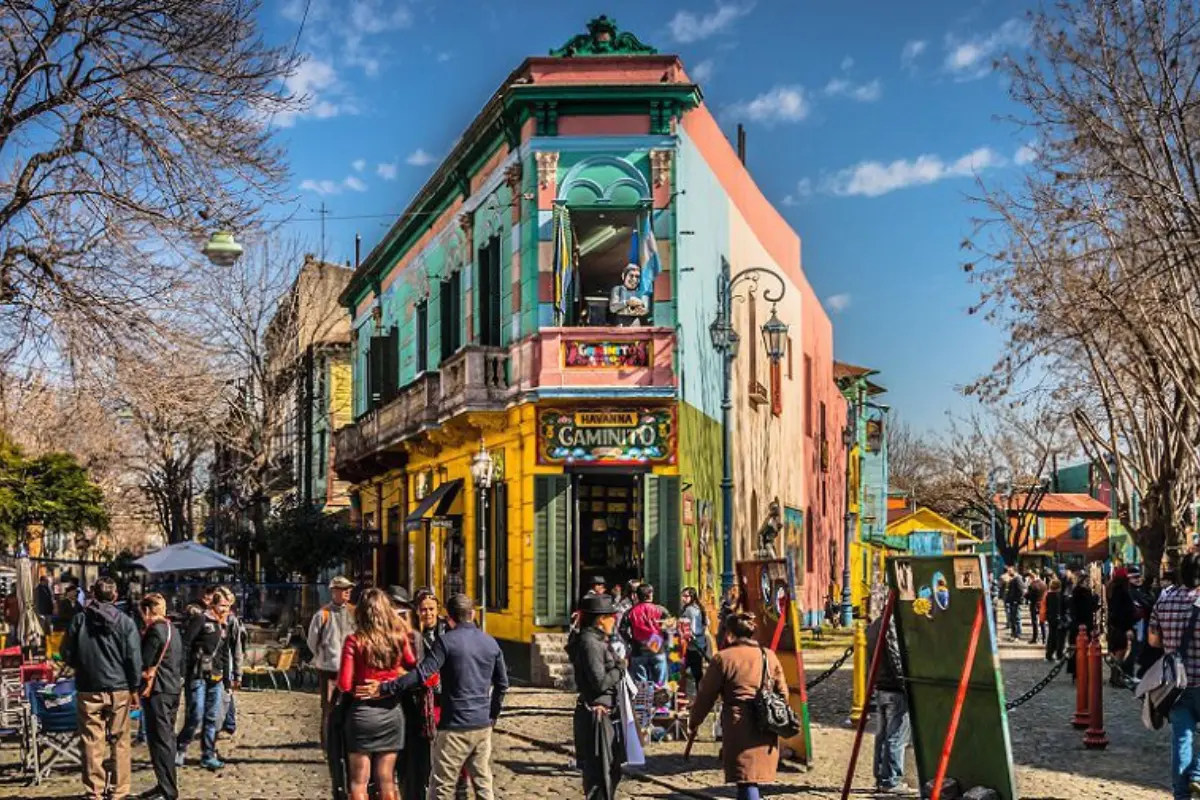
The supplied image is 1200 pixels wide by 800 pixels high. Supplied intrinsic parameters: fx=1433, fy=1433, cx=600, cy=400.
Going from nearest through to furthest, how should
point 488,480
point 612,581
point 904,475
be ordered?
point 488,480 < point 612,581 < point 904,475

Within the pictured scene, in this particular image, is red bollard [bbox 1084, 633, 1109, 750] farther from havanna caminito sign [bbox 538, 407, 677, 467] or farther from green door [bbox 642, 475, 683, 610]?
havanna caminito sign [bbox 538, 407, 677, 467]

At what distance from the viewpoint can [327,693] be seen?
1259cm

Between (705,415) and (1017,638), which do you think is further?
(1017,638)

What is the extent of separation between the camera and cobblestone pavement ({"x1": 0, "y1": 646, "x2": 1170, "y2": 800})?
12.2 m

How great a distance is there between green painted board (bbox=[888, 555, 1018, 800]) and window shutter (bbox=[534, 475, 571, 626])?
11.9 metres

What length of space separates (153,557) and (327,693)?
1247 cm

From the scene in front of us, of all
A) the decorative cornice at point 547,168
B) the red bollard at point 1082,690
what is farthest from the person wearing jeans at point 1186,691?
the decorative cornice at point 547,168

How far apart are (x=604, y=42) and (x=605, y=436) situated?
6.44 meters

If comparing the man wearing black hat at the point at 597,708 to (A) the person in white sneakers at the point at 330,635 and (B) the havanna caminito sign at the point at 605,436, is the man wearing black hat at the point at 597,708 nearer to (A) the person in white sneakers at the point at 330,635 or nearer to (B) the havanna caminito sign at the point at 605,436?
(A) the person in white sneakers at the point at 330,635

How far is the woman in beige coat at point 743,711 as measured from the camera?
31.1ft

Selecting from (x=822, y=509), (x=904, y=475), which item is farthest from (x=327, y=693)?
(x=904, y=475)

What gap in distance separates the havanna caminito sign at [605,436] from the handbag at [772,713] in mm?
12883

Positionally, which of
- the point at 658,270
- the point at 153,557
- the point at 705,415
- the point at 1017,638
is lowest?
the point at 1017,638

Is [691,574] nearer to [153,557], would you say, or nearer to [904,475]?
[153,557]
